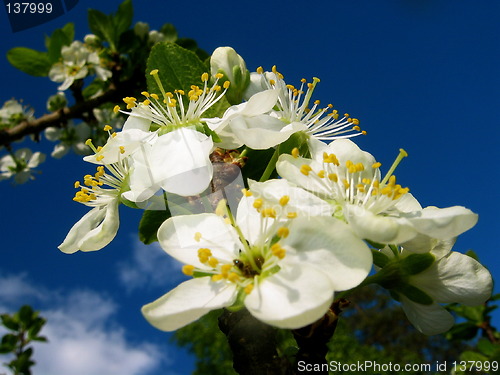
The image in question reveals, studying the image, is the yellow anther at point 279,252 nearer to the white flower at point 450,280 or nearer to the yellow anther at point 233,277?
the yellow anther at point 233,277

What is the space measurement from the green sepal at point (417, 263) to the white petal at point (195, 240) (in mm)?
334

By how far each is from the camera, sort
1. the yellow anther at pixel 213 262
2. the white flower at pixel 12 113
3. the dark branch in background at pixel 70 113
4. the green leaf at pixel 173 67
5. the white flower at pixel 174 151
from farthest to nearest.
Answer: the white flower at pixel 12 113, the dark branch in background at pixel 70 113, the green leaf at pixel 173 67, the white flower at pixel 174 151, the yellow anther at pixel 213 262

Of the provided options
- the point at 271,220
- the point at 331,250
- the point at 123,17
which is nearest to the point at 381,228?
the point at 331,250

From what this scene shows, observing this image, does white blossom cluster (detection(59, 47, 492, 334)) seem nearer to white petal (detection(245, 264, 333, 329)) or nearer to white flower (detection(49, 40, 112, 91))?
white petal (detection(245, 264, 333, 329))

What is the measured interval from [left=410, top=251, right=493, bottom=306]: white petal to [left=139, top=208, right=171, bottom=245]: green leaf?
530mm

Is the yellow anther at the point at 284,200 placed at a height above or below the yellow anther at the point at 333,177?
below

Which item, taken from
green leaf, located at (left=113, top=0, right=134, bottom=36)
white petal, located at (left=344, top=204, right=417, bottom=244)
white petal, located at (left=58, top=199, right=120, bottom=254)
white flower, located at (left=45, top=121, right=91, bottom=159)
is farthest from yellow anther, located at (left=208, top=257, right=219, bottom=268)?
white flower, located at (left=45, top=121, right=91, bottom=159)

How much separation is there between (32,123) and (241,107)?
8.34 feet

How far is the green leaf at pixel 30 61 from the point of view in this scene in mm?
2904

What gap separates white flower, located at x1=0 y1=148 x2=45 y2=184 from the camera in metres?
4.23

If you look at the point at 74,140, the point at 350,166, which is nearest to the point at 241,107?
the point at 350,166

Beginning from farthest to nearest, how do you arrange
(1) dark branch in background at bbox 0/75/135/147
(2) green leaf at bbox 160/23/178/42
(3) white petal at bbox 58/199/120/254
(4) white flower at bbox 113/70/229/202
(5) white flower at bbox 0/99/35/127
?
1. (5) white flower at bbox 0/99/35/127
2. (2) green leaf at bbox 160/23/178/42
3. (1) dark branch in background at bbox 0/75/135/147
4. (3) white petal at bbox 58/199/120/254
5. (4) white flower at bbox 113/70/229/202

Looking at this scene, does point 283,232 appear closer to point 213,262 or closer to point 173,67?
point 213,262

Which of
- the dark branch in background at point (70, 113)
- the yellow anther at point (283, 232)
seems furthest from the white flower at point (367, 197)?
the dark branch in background at point (70, 113)
